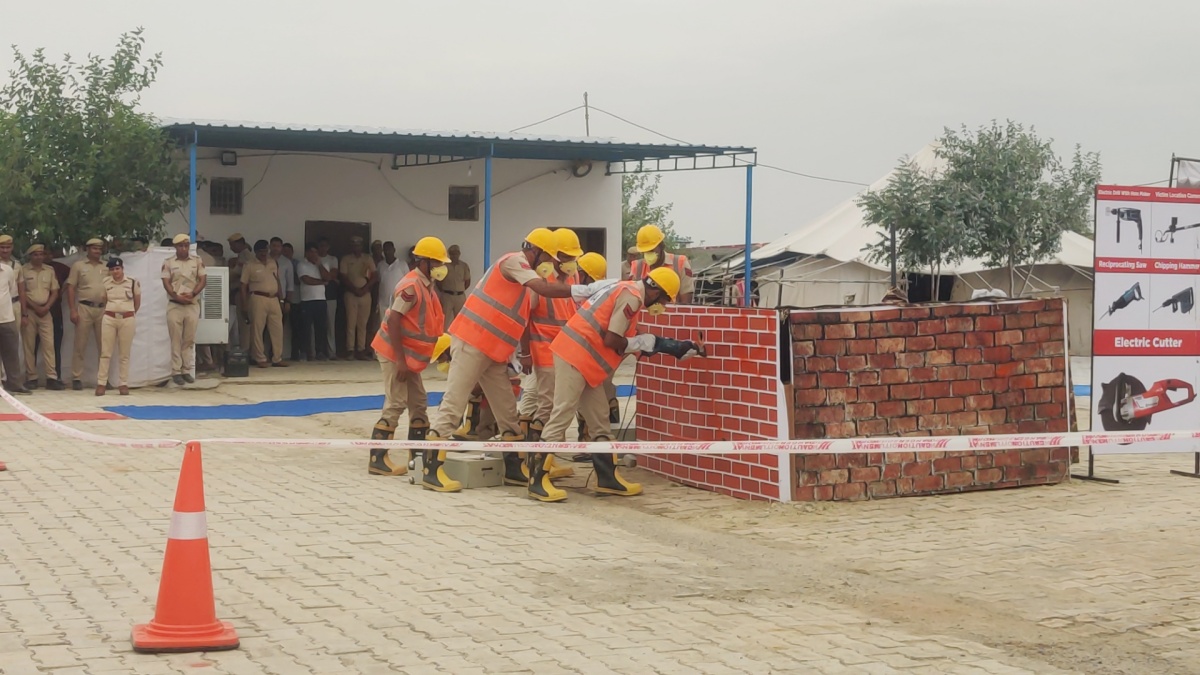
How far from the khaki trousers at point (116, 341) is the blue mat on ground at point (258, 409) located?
1416 mm

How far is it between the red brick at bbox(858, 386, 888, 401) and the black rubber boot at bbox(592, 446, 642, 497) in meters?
1.73

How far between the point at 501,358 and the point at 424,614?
3952 millimetres

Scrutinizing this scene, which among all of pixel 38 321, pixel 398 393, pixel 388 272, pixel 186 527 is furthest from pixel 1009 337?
pixel 388 272

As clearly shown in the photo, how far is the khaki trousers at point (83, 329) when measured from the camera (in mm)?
17141

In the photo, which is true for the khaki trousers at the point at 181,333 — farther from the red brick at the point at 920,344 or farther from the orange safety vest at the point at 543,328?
the red brick at the point at 920,344

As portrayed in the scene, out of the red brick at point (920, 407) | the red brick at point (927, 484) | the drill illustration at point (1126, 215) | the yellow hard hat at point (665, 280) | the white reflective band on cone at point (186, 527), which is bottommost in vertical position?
the red brick at point (927, 484)

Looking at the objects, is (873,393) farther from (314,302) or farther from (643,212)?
(643,212)

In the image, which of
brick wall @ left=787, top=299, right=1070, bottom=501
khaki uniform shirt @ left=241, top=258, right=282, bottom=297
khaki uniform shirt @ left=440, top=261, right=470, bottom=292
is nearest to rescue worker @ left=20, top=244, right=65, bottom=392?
khaki uniform shirt @ left=241, top=258, right=282, bottom=297

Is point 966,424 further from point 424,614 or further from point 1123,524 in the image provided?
point 424,614

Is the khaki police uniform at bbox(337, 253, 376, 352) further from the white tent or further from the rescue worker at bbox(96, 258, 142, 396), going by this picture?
the white tent

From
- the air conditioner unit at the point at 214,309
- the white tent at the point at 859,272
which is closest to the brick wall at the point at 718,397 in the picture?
the air conditioner unit at the point at 214,309

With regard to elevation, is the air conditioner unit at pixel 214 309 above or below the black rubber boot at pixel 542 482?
above

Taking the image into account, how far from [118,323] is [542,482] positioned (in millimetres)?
8875

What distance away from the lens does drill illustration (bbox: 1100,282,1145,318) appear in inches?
419
